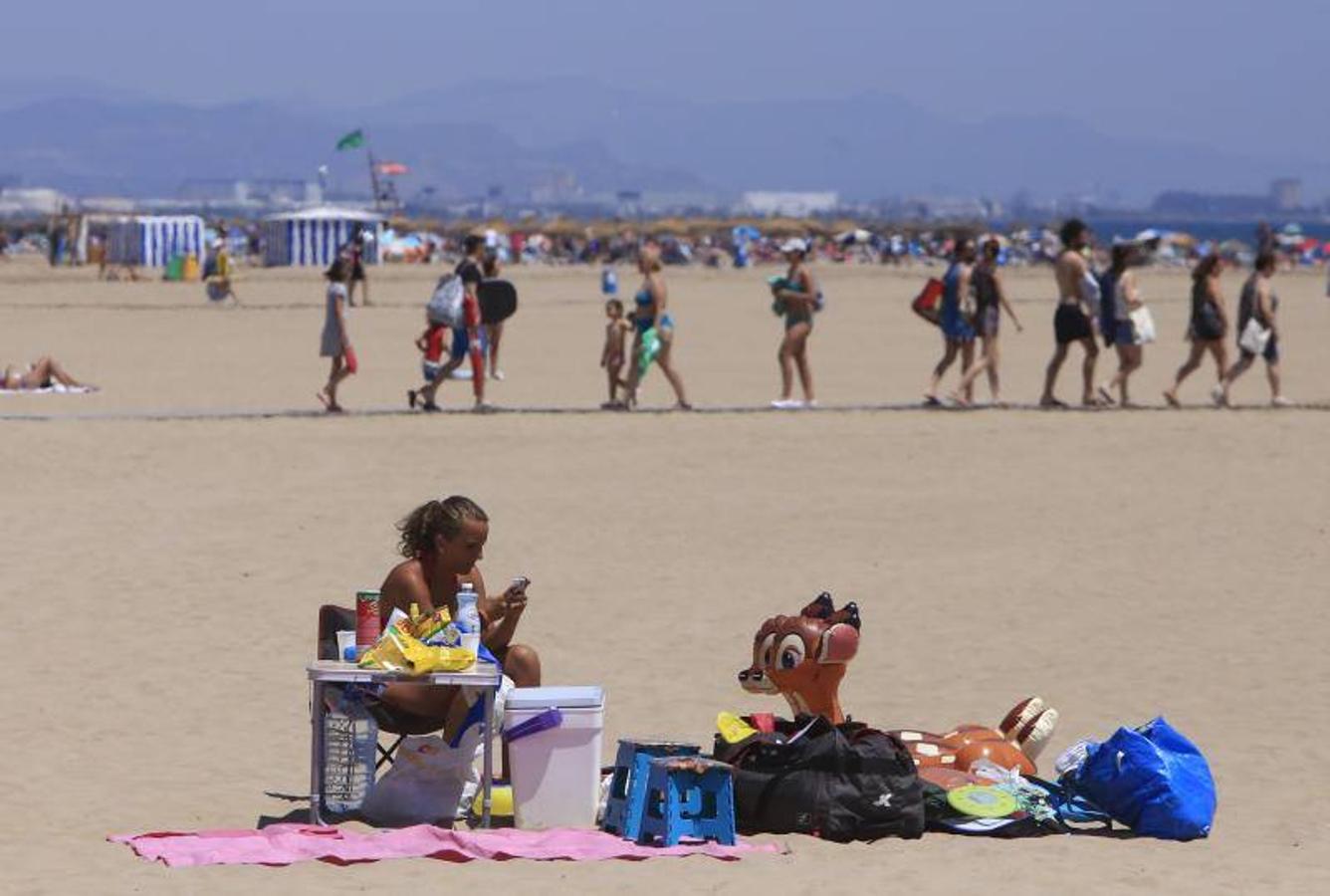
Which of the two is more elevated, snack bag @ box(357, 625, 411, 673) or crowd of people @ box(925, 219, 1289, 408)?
crowd of people @ box(925, 219, 1289, 408)

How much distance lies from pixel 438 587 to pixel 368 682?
45 cm

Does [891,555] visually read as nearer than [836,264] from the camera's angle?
Yes

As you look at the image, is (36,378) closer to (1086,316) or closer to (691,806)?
(1086,316)

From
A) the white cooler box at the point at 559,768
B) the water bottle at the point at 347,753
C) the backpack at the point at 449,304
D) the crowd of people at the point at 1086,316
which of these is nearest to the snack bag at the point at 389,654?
the water bottle at the point at 347,753

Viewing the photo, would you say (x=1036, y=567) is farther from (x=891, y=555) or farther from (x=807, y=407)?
(x=807, y=407)

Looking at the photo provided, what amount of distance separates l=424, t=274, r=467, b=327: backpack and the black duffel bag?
481 inches

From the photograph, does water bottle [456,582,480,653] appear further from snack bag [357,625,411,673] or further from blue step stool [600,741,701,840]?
blue step stool [600,741,701,840]

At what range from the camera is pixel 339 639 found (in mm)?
7891

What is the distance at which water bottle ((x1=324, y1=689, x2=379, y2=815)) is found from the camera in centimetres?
743

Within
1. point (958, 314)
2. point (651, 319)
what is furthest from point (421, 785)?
point (958, 314)

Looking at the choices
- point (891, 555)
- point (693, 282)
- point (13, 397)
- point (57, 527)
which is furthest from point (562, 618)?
point (693, 282)

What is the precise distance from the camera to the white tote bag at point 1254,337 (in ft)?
67.2

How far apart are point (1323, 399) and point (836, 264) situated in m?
44.8

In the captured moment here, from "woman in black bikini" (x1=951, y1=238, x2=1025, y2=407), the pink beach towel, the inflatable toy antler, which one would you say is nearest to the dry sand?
the pink beach towel
